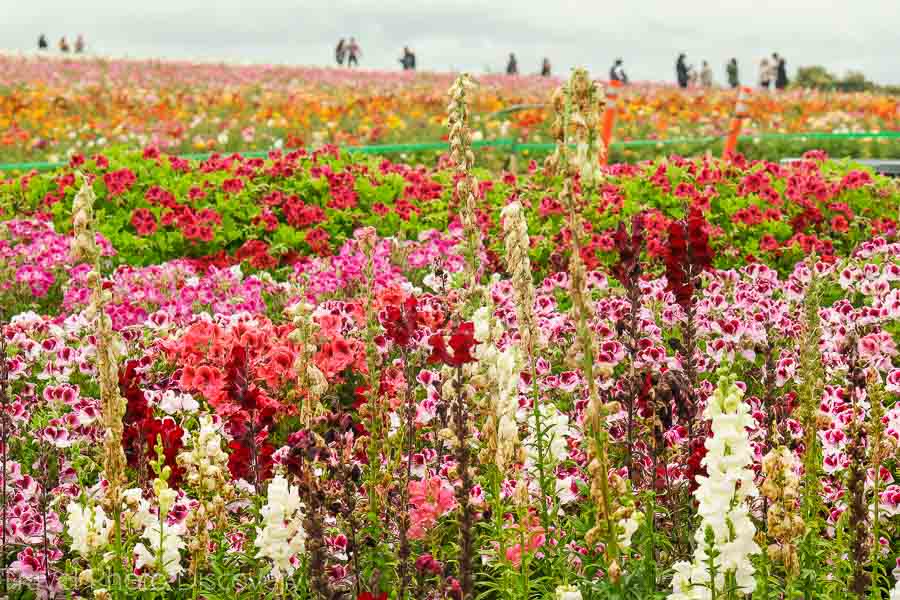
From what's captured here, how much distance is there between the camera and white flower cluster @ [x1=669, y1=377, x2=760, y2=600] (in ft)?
8.60

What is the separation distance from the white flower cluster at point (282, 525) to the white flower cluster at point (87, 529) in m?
0.51

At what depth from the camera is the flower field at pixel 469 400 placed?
9.66 ft

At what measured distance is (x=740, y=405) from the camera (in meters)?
2.60

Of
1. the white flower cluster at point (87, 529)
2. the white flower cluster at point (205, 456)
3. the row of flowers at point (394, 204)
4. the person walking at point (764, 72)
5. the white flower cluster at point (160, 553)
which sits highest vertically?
the person walking at point (764, 72)

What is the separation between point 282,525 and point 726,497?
4.72 ft

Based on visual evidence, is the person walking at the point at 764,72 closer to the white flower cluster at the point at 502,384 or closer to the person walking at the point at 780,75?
the person walking at the point at 780,75

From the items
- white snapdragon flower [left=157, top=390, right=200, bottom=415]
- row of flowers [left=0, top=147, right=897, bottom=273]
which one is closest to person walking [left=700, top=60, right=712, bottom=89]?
row of flowers [left=0, top=147, right=897, bottom=273]

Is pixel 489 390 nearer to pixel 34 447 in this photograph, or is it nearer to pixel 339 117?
pixel 34 447

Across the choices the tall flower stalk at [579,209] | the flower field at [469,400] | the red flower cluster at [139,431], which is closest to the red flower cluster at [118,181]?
the flower field at [469,400]

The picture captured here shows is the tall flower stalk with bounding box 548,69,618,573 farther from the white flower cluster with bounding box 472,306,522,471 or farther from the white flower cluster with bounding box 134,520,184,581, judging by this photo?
the white flower cluster with bounding box 134,520,184,581

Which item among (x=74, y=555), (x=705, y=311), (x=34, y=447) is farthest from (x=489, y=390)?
(x=705, y=311)

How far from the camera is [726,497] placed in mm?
2666

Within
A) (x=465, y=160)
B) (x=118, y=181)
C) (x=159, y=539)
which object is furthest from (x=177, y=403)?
(x=118, y=181)

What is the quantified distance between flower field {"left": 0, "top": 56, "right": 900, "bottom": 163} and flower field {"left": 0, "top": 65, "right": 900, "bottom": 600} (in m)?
7.20
